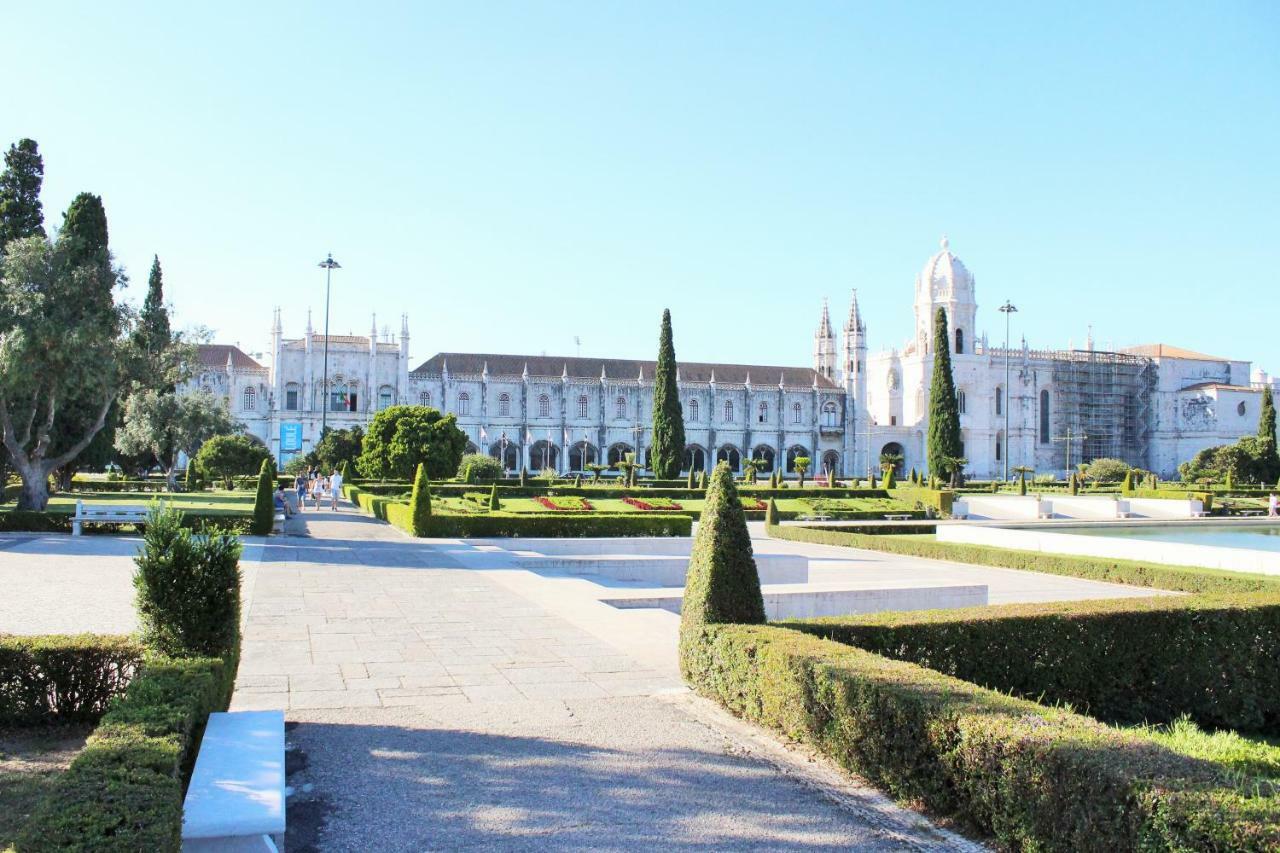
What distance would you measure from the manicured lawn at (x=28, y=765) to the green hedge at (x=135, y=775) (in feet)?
2.03

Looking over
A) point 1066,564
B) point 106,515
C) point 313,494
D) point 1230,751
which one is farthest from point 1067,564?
point 313,494

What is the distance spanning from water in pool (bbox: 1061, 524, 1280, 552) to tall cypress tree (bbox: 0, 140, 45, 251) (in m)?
26.0

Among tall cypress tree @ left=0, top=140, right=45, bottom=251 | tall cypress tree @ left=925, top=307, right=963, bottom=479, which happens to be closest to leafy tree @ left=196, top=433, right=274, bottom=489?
tall cypress tree @ left=0, top=140, right=45, bottom=251

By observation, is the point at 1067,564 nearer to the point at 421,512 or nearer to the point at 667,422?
the point at 421,512

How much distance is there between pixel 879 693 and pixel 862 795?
515 mm

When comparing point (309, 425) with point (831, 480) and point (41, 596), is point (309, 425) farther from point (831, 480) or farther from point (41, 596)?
point (41, 596)

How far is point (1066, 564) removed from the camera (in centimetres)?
1606

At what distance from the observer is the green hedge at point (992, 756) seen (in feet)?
11.3

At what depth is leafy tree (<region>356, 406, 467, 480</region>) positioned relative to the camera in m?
35.8

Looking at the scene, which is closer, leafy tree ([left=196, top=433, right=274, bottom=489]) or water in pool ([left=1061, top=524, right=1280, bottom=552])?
water in pool ([left=1061, top=524, right=1280, bottom=552])

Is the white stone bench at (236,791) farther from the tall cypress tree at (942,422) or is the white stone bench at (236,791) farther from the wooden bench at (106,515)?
the tall cypress tree at (942,422)

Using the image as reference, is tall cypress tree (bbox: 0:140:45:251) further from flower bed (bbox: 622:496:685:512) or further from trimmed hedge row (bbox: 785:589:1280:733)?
trimmed hedge row (bbox: 785:589:1280:733)

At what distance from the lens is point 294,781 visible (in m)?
5.07

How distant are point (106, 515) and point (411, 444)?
664 inches
